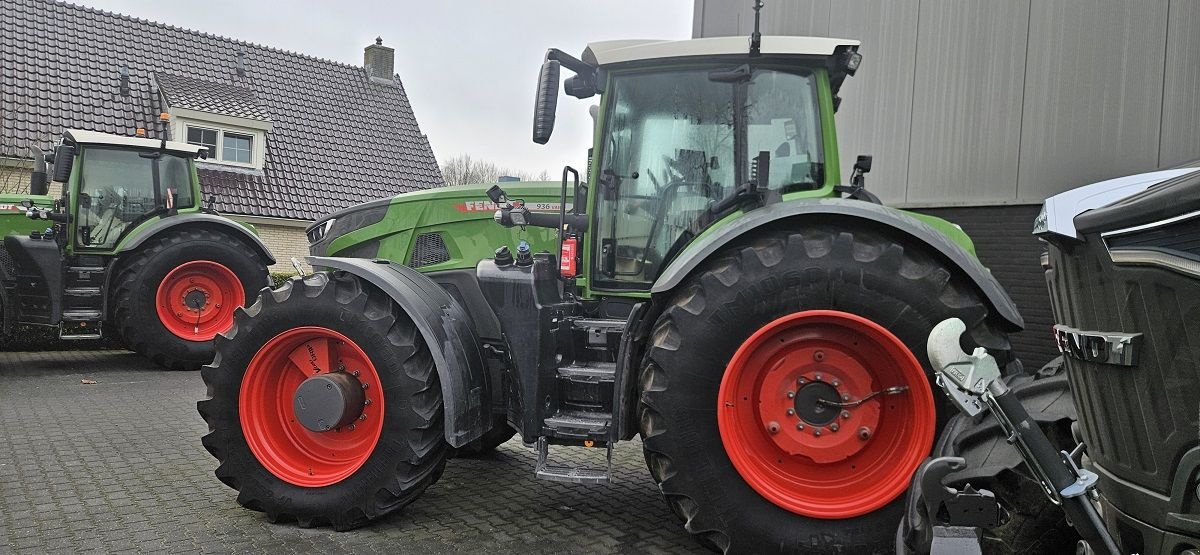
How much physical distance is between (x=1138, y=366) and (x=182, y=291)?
392 inches

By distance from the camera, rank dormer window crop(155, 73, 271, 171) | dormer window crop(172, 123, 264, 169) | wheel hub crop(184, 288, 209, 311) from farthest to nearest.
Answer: dormer window crop(172, 123, 264, 169) → dormer window crop(155, 73, 271, 171) → wheel hub crop(184, 288, 209, 311)

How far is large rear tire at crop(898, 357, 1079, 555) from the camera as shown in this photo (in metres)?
2.14

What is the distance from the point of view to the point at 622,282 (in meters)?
4.09

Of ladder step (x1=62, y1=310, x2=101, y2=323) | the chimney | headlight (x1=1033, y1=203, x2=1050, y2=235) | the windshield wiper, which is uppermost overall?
the chimney

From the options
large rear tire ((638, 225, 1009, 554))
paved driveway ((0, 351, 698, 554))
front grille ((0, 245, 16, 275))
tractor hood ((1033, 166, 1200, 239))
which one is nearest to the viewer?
tractor hood ((1033, 166, 1200, 239))

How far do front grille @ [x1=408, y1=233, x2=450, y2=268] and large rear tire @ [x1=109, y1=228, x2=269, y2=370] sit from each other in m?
5.18

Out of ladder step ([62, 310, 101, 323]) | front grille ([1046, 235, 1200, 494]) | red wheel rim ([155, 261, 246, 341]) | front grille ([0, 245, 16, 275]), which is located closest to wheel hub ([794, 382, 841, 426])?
front grille ([1046, 235, 1200, 494])

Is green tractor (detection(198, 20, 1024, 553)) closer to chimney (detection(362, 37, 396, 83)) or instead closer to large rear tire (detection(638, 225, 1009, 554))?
large rear tire (detection(638, 225, 1009, 554))

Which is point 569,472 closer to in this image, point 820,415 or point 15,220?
point 820,415

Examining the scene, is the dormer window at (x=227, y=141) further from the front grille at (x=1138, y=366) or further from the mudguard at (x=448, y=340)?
the front grille at (x=1138, y=366)

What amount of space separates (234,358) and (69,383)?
5454 mm

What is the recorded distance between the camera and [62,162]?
29.8 ft

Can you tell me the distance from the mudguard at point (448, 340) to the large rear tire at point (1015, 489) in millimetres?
2078

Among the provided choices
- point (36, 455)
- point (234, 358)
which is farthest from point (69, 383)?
point (234, 358)
